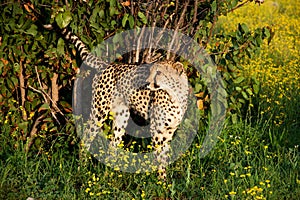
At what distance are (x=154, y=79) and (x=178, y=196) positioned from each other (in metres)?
1.00

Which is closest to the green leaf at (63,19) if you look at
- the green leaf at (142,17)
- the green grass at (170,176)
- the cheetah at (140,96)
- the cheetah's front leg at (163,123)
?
the cheetah at (140,96)

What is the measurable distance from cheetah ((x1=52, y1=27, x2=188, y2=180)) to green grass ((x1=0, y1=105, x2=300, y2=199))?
0.24 meters

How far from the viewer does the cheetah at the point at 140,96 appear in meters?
5.00

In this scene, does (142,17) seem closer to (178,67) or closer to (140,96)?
(178,67)

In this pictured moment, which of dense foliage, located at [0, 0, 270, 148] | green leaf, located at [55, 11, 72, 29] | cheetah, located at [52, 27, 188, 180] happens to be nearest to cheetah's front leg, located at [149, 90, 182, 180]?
cheetah, located at [52, 27, 188, 180]

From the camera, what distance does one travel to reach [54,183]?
188 inches

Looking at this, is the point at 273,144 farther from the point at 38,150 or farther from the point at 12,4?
the point at 12,4

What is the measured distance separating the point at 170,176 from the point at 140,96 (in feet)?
2.44

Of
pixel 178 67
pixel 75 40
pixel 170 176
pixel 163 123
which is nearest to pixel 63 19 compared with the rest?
pixel 75 40

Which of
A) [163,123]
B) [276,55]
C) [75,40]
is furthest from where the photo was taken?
[276,55]

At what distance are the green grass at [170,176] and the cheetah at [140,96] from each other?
24cm

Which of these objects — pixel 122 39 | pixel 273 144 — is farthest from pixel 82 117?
pixel 273 144

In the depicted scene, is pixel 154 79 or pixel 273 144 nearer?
pixel 154 79

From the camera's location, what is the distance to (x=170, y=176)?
505 cm
